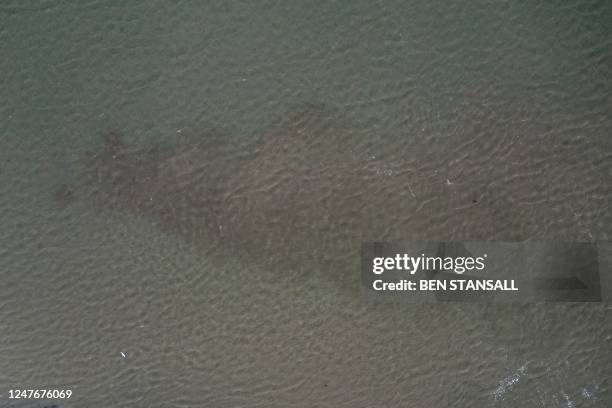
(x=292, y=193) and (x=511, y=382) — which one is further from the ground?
(x=292, y=193)

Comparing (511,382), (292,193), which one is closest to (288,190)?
(292,193)

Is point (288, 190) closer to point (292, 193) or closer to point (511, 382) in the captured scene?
point (292, 193)

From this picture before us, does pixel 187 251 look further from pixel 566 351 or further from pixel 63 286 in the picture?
pixel 566 351

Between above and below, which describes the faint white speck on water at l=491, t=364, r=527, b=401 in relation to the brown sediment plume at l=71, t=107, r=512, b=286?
below

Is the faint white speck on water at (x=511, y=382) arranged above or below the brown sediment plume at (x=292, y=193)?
below

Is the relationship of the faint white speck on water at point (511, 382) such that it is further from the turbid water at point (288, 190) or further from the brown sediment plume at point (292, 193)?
the brown sediment plume at point (292, 193)

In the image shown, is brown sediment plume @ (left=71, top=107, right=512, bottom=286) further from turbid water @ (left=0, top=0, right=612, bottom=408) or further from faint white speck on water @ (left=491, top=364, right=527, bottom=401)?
faint white speck on water @ (left=491, top=364, right=527, bottom=401)

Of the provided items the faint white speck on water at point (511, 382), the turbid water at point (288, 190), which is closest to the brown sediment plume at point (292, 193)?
the turbid water at point (288, 190)

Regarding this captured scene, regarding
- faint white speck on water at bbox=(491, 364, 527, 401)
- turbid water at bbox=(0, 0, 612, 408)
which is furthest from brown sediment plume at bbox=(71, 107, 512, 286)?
faint white speck on water at bbox=(491, 364, 527, 401)

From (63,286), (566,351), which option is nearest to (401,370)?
(566,351)

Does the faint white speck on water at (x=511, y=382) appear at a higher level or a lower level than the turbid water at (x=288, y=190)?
lower
